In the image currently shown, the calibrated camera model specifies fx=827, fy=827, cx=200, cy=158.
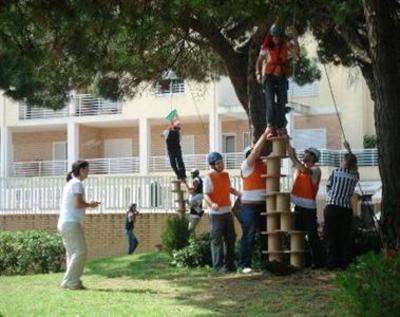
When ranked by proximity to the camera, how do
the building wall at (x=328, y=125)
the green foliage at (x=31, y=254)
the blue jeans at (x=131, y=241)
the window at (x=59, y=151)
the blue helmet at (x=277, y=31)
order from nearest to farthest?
the blue helmet at (x=277, y=31), the green foliage at (x=31, y=254), the blue jeans at (x=131, y=241), the building wall at (x=328, y=125), the window at (x=59, y=151)

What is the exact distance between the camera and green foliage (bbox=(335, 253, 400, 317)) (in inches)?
252

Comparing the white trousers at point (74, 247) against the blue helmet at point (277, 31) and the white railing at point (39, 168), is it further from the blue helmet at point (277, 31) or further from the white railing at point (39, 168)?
the white railing at point (39, 168)

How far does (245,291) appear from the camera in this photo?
10.0 metres

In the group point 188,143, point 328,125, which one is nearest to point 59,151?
point 188,143

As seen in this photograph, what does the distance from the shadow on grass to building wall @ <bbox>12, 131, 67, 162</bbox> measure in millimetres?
27609

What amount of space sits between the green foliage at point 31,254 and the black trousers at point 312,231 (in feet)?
20.1

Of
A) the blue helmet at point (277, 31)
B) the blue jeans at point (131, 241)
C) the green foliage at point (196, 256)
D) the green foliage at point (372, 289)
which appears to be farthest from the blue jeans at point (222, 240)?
the blue jeans at point (131, 241)

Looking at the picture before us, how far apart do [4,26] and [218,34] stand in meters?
5.42

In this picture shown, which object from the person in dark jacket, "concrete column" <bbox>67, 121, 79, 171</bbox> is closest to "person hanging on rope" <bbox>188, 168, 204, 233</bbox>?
the person in dark jacket

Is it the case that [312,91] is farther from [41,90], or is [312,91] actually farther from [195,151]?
[41,90]

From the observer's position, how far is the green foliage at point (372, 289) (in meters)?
6.39

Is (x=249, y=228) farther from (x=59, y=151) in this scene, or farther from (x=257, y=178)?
(x=59, y=151)

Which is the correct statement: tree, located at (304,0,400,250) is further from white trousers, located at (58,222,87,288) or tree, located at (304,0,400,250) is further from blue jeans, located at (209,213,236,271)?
white trousers, located at (58,222,87,288)

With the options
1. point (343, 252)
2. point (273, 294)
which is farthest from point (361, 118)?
point (273, 294)
